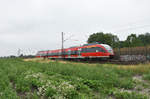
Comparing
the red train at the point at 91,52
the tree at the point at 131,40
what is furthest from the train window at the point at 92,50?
the tree at the point at 131,40

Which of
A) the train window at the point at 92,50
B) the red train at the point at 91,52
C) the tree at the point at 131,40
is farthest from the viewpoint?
the tree at the point at 131,40

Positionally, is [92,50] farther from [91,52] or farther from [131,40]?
[131,40]

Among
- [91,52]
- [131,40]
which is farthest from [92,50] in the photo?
[131,40]

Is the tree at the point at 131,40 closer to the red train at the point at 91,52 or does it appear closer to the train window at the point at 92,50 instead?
the red train at the point at 91,52

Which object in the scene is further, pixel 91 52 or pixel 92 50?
pixel 91 52

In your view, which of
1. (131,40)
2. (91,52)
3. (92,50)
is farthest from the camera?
(131,40)

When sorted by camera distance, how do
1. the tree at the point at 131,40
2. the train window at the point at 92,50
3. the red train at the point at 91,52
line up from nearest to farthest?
1. the red train at the point at 91,52
2. the train window at the point at 92,50
3. the tree at the point at 131,40

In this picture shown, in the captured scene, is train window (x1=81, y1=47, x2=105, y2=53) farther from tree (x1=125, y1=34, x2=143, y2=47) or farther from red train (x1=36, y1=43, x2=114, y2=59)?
tree (x1=125, y1=34, x2=143, y2=47)

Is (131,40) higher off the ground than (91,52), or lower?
higher

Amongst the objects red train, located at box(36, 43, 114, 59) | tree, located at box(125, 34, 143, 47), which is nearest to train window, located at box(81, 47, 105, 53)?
red train, located at box(36, 43, 114, 59)

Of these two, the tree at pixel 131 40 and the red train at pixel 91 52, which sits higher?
the tree at pixel 131 40

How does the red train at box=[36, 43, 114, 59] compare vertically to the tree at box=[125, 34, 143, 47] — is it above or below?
below

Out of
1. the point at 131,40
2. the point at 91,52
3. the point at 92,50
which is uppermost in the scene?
the point at 131,40

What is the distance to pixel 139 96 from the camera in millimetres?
4160
